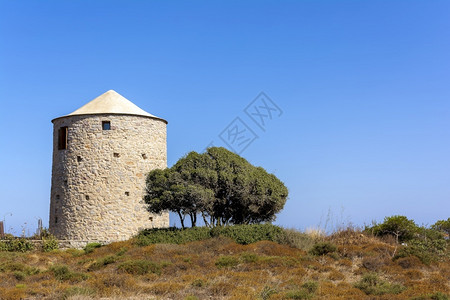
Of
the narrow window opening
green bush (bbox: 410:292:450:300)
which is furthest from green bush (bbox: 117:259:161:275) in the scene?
the narrow window opening

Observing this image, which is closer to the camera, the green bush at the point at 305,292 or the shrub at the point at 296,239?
the green bush at the point at 305,292

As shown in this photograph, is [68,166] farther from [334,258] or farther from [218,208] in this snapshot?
[334,258]

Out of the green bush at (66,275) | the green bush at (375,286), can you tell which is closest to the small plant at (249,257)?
the green bush at (375,286)

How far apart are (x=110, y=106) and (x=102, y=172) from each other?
3.87 m

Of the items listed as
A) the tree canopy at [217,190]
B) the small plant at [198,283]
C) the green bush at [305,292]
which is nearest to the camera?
the green bush at [305,292]

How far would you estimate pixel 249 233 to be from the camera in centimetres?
2111

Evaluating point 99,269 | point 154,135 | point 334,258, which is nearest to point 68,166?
point 154,135

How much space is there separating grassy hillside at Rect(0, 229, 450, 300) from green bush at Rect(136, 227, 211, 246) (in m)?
0.10

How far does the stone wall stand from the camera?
26.0 meters

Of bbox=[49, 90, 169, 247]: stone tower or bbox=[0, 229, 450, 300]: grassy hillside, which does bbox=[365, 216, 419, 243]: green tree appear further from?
bbox=[49, 90, 169, 247]: stone tower

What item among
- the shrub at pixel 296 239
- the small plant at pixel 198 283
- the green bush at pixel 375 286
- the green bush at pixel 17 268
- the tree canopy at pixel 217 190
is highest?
the tree canopy at pixel 217 190

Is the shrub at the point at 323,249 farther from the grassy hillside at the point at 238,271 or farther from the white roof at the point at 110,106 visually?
the white roof at the point at 110,106

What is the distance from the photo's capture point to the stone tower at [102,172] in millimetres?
26062

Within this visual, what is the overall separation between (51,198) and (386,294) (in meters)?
21.1
